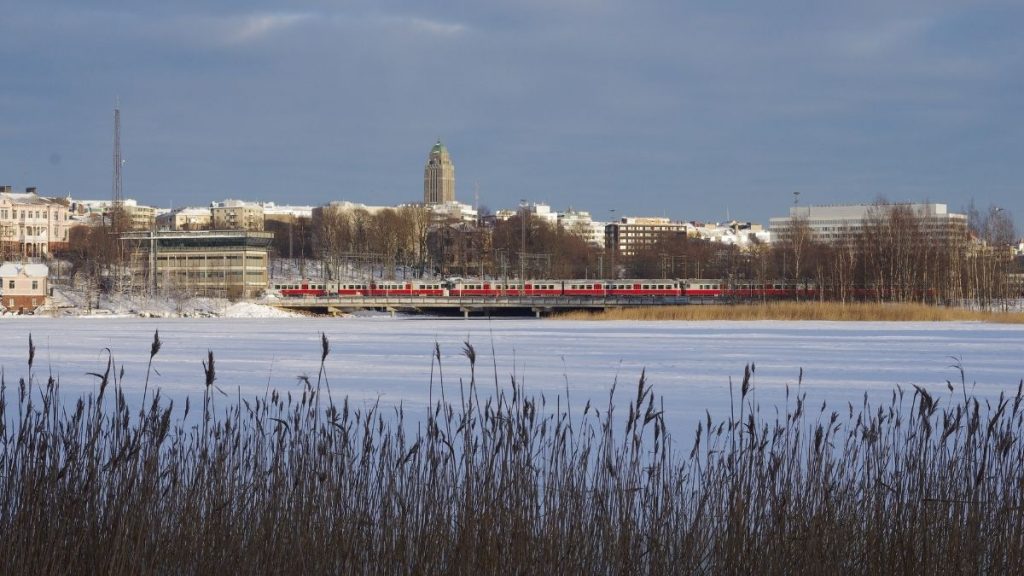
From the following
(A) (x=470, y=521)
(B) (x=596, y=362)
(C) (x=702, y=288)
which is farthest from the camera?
(C) (x=702, y=288)

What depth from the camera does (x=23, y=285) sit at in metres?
70.1

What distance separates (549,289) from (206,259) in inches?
1113

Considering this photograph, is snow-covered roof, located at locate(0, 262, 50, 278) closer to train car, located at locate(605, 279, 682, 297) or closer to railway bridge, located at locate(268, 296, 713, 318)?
railway bridge, located at locate(268, 296, 713, 318)

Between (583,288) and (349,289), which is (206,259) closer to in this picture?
(349,289)

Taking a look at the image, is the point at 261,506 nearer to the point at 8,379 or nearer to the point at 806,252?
the point at 8,379

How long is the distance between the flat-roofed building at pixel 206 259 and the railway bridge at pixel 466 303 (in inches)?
451

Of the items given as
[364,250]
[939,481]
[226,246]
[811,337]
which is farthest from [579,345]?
[364,250]

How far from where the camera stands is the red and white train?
83250 millimetres

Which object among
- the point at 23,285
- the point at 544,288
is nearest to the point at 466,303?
the point at 544,288

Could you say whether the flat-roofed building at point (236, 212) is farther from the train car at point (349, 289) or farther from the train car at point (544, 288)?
the train car at point (544, 288)

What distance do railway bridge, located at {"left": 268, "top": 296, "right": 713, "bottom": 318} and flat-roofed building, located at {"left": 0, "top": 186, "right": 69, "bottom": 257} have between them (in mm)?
53267

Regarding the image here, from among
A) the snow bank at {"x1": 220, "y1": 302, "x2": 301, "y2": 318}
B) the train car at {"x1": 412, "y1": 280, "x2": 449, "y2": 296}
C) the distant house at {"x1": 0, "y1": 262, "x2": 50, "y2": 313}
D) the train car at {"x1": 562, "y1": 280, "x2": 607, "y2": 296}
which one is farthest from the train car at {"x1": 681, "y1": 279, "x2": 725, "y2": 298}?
the distant house at {"x1": 0, "y1": 262, "x2": 50, "y2": 313}

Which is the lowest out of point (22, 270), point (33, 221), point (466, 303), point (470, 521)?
point (466, 303)

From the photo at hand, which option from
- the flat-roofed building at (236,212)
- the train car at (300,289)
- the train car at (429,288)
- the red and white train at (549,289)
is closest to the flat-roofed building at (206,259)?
the train car at (300,289)
